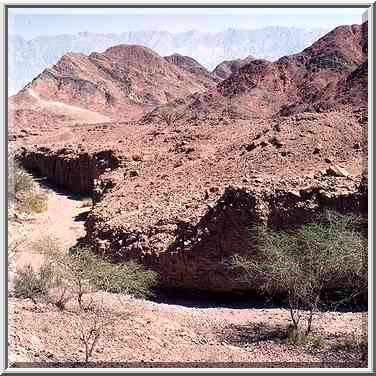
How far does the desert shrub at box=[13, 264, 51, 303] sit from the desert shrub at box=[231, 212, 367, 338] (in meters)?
3.50

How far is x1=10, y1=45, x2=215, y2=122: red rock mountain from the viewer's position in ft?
184

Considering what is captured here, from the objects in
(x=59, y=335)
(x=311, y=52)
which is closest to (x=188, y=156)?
(x=59, y=335)

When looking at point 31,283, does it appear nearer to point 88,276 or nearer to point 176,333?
point 88,276

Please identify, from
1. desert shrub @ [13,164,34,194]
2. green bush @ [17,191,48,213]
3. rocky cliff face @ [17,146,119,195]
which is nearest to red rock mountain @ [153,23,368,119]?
rocky cliff face @ [17,146,119,195]

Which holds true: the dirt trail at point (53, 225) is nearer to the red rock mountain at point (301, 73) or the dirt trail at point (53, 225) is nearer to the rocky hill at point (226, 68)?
the red rock mountain at point (301, 73)

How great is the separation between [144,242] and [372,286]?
21.0 feet

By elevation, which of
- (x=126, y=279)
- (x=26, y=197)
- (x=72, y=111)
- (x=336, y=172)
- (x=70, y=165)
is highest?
(x=72, y=111)

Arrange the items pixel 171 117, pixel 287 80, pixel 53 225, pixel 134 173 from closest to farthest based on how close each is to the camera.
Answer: pixel 53 225 < pixel 134 173 < pixel 171 117 < pixel 287 80

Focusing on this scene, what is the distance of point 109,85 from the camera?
63.9 metres

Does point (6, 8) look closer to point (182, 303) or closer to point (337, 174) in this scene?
point (182, 303)

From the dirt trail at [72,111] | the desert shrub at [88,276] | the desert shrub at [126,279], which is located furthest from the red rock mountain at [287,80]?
the desert shrub at [88,276]

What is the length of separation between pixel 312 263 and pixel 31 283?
495cm

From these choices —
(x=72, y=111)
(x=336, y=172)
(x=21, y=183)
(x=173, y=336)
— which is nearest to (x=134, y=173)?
(x=21, y=183)

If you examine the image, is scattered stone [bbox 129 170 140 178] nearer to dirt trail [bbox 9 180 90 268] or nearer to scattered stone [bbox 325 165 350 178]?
dirt trail [bbox 9 180 90 268]
